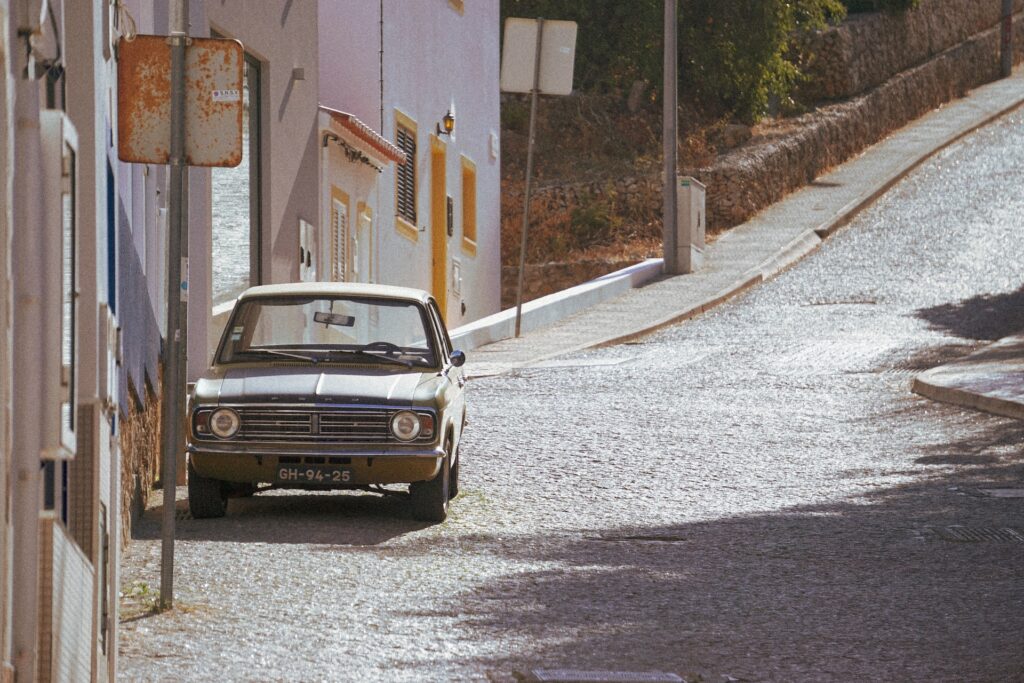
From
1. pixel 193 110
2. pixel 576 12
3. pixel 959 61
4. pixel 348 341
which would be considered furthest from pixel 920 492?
pixel 959 61

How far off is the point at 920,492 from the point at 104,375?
7289mm

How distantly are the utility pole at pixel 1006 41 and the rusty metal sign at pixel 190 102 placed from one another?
2046 inches

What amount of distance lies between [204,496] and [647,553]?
2.67 m

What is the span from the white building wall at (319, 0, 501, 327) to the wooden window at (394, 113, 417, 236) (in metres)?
0.16

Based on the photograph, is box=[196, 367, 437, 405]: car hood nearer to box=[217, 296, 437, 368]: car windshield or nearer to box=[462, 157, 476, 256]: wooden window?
box=[217, 296, 437, 368]: car windshield

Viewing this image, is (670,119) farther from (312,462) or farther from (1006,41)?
(1006,41)

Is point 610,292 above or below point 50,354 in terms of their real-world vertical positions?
below

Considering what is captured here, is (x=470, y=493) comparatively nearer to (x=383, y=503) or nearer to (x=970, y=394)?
(x=383, y=503)

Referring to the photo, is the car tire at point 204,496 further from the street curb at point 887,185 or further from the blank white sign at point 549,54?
the street curb at point 887,185

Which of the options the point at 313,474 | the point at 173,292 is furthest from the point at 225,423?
the point at 173,292

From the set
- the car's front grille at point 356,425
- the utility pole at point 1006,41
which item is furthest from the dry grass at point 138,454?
the utility pole at point 1006,41

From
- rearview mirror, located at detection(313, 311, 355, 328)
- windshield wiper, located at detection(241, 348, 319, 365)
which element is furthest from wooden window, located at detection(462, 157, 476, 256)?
windshield wiper, located at detection(241, 348, 319, 365)

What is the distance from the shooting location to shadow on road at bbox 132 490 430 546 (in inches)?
410

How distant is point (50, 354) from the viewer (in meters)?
4.80
